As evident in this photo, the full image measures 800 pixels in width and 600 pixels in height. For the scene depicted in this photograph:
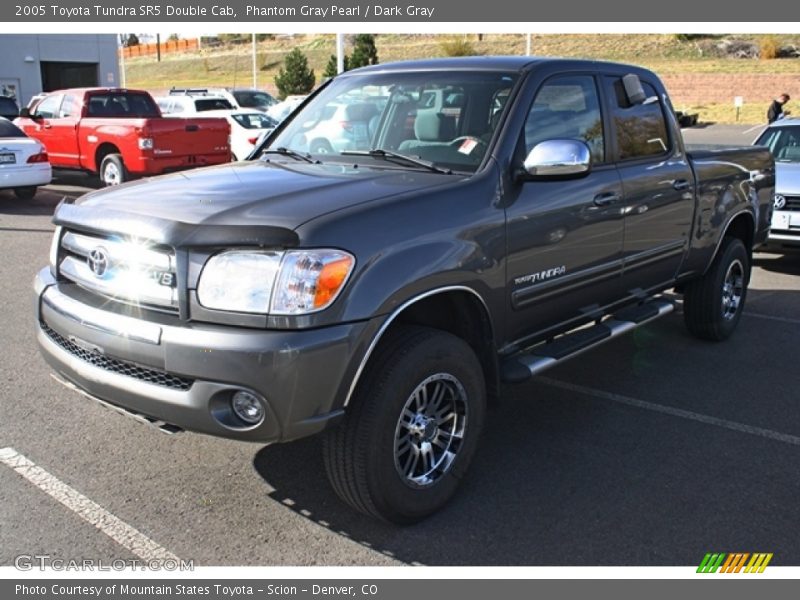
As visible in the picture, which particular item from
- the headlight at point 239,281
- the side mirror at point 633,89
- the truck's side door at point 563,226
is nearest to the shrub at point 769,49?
the side mirror at point 633,89

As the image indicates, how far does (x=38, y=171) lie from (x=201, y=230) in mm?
11874

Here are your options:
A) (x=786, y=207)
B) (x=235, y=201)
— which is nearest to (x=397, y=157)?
(x=235, y=201)

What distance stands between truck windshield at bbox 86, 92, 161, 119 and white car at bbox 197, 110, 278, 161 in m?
1.67

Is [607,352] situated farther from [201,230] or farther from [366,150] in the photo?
[201,230]

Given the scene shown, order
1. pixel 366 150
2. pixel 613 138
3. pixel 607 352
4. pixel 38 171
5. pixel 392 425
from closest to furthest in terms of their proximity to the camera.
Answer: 1. pixel 392 425
2. pixel 366 150
3. pixel 613 138
4. pixel 607 352
5. pixel 38 171

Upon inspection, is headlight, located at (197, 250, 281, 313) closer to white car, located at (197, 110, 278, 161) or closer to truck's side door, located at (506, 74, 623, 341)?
truck's side door, located at (506, 74, 623, 341)

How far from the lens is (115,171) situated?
14.3 metres

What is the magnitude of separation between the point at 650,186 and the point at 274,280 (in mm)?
2945

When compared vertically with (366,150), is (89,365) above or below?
below

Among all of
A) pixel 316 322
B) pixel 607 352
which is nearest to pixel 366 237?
pixel 316 322

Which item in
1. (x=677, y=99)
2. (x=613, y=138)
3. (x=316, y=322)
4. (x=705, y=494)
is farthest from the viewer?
(x=677, y=99)

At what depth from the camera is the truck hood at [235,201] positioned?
3.12m

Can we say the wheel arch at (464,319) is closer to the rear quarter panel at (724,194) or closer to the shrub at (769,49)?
the rear quarter panel at (724,194)

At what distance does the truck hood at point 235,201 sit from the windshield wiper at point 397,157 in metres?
0.10
